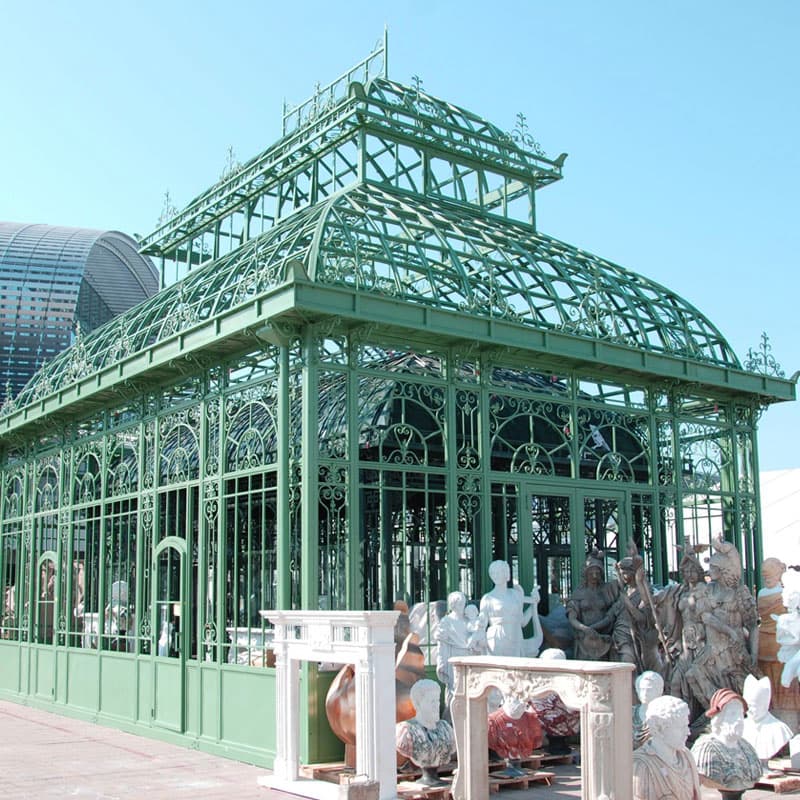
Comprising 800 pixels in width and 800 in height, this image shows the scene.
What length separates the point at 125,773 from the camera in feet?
40.0

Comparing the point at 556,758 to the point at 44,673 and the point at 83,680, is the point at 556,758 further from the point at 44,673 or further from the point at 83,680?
the point at 44,673

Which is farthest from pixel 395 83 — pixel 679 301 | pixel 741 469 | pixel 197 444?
pixel 741 469

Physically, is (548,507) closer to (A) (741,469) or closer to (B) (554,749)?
(A) (741,469)

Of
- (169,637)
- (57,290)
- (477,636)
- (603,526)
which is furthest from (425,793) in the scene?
(57,290)

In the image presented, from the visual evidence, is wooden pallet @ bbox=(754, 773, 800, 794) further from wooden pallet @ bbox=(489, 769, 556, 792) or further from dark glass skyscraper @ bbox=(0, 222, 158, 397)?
dark glass skyscraper @ bbox=(0, 222, 158, 397)

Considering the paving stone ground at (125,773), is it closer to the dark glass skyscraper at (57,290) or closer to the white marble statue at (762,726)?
the white marble statue at (762,726)

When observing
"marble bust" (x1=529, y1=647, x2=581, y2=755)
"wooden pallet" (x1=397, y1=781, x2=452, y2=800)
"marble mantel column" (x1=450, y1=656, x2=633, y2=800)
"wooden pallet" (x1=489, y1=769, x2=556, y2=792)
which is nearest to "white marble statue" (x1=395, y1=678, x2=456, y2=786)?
"wooden pallet" (x1=397, y1=781, x2=452, y2=800)

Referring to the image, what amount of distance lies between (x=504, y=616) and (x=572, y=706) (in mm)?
4098

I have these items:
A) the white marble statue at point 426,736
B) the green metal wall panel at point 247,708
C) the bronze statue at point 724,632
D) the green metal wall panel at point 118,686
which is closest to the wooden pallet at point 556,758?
the bronze statue at point 724,632

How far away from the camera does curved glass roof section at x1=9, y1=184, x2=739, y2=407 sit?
12945 millimetres

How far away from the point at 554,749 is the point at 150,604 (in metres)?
5.94

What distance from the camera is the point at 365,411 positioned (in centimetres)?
1325

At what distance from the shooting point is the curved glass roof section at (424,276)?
12945mm

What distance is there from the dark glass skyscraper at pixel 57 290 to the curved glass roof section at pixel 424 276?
25.3 m
